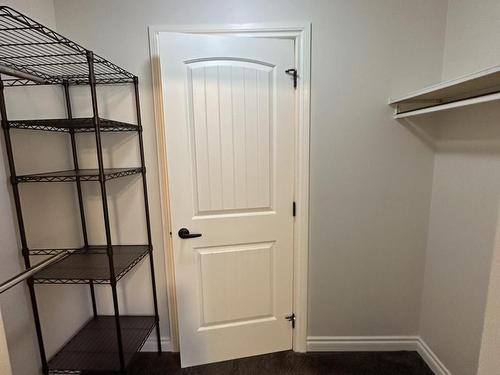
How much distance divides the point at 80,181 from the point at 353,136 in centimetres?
161

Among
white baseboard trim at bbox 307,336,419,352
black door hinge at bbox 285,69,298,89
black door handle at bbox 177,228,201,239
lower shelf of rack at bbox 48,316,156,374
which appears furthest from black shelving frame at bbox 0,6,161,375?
white baseboard trim at bbox 307,336,419,352

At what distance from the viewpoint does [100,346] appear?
60.0 inches

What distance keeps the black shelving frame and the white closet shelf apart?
58.7 inches

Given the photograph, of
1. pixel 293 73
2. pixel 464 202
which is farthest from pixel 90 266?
pixel 464 202

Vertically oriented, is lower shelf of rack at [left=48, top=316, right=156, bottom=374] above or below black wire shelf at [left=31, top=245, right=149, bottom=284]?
below

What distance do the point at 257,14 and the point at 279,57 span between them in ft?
0.88

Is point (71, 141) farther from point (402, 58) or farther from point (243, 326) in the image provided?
point (402, 58)

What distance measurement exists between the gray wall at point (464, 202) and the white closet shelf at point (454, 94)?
0.27 feet

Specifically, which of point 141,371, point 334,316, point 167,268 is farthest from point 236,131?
point 141,371

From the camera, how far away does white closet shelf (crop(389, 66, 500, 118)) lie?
100cm

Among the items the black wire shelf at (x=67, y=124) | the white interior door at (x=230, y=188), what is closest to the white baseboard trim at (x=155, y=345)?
the white interior door at (x=230, y=188)

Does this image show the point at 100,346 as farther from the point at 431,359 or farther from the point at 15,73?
the point at 431,359

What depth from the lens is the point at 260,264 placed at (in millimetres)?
1760

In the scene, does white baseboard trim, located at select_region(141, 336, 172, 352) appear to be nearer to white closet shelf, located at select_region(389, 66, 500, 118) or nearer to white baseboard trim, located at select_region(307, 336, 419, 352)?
white baseboard trim, located at select_region(307, 336, 419, 352)
